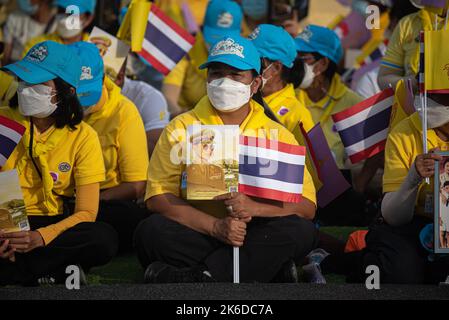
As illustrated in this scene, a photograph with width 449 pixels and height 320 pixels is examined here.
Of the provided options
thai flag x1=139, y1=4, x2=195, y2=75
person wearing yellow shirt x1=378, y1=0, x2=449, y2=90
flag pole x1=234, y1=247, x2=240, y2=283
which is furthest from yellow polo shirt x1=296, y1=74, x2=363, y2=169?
flag pole x1=234, y1=247, x2=240, y2=283

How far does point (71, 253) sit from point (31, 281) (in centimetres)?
25

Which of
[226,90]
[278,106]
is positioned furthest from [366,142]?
[226,90]

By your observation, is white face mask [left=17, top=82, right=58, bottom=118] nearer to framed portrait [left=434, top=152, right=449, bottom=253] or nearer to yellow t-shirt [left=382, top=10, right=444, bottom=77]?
framed portrait [left=434, top=152, right=449, bottom=253]

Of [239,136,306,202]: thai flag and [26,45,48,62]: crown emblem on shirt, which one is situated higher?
[26,45,48,62]: crown emblem on shirt

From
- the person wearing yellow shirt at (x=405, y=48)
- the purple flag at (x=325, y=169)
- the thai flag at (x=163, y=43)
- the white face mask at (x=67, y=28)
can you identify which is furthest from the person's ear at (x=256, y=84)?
the white face mask at (x=67, y=28)

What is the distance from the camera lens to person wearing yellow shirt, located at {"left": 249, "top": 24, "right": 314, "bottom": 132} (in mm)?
7582

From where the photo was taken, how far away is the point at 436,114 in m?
5.85

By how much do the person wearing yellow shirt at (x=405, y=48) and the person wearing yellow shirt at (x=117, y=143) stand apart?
1.73 meters

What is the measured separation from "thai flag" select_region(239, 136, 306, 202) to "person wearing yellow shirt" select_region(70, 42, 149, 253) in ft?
4.07

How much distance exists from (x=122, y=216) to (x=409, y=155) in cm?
188

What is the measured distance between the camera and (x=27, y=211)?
20.4 ft

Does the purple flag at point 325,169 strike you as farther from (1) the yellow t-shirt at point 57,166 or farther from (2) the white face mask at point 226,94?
(1) the yellow t-shirt at point 57,166

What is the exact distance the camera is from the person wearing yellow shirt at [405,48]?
7500 mm
